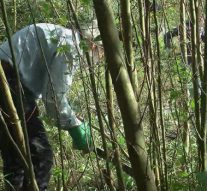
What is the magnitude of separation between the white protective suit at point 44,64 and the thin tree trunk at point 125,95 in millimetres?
1007

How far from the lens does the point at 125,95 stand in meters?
1.45

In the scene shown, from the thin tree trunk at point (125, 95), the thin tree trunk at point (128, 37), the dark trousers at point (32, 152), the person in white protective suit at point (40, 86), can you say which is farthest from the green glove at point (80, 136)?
the thin tree trunk at point (125, 95)

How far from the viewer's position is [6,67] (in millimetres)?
2559

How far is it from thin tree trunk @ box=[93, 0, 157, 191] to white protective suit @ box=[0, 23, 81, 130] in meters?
1.01

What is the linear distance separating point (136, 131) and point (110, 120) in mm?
570

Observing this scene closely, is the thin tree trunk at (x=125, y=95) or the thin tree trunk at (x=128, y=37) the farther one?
the thin tree trunk at (x=128, y=37)

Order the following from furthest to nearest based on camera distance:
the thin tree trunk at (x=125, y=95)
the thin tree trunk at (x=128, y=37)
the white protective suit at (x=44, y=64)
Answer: the white protective suit at (x=44, y=64), the thin tree trunk at (x=128, y=37), the thin tree trunk at (x=125, y=95)

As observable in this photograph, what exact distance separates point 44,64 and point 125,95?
120 centimetres

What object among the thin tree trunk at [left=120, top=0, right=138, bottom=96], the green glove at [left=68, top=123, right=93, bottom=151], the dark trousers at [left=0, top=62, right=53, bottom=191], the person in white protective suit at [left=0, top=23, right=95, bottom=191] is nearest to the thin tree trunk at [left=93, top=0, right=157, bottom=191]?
the thin tree trunk at [left=120, top=0, right=138, bottom=96]

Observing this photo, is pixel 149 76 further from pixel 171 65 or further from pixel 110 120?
Result: pixel 171 65

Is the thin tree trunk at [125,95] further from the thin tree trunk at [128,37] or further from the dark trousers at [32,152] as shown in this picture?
the dark trousers at [32,152]

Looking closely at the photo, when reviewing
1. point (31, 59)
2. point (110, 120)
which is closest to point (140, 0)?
point (110, 120)

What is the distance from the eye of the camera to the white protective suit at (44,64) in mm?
2510

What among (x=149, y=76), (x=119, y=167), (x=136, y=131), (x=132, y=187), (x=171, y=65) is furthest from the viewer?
(x=132, y=187)
